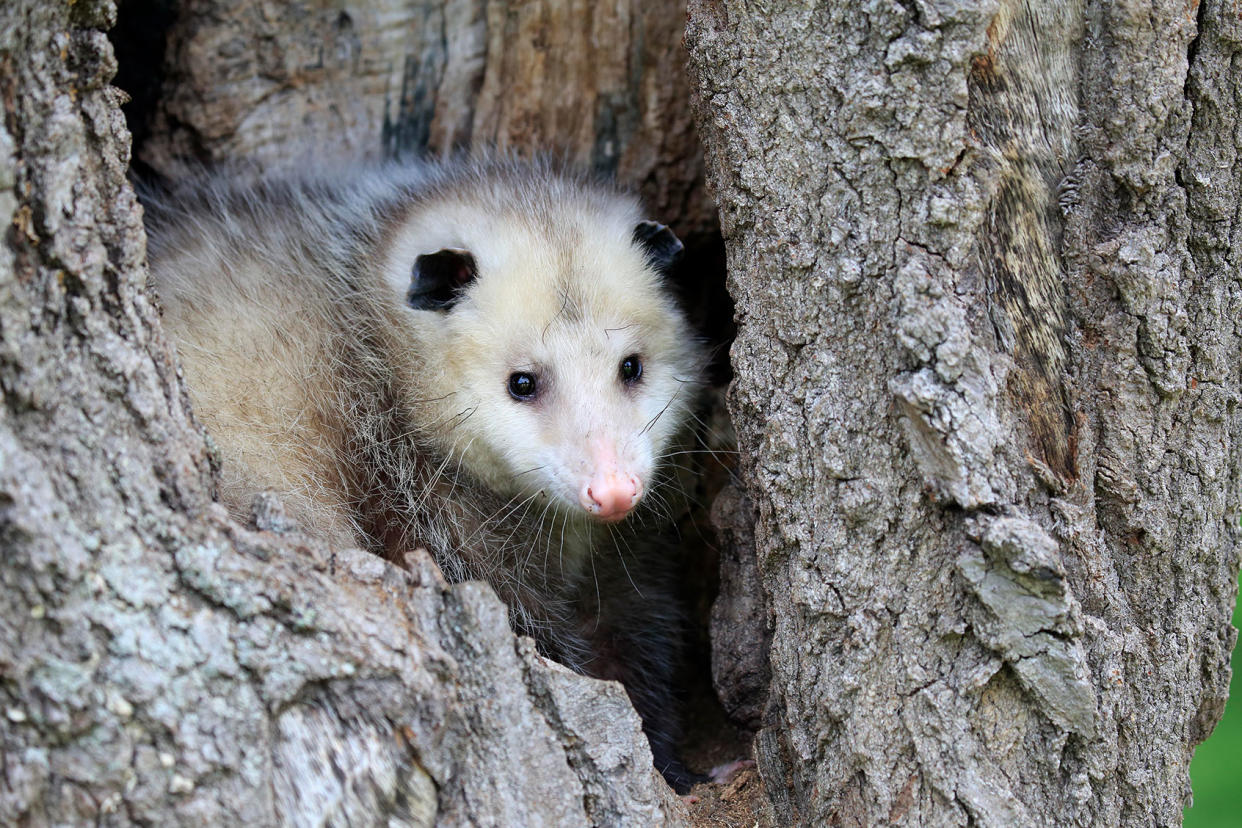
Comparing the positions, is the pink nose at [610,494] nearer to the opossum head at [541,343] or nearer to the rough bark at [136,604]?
the opossum head at [541,343]

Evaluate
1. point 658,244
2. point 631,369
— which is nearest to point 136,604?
point 631,369

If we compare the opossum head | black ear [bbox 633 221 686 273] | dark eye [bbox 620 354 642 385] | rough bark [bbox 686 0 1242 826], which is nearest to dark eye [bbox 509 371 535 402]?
the opossum head

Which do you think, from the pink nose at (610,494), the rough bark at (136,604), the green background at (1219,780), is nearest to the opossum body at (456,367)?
the pink nose at (610,494)

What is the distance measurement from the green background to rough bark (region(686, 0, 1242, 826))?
49.1 inches

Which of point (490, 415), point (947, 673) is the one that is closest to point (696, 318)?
point (490, 415)

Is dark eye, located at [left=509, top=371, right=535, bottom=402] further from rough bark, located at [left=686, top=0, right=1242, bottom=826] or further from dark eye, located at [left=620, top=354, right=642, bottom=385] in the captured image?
rough bark, located at [left=686, top=0, right=1242, bottom=826]

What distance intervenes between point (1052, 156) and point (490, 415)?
3.75 ft

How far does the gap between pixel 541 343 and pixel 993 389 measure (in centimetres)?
92

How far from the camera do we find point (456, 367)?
216cm

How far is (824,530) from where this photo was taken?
171cm

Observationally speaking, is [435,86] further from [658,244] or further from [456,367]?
[456,367]

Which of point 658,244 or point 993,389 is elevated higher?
point 993,389

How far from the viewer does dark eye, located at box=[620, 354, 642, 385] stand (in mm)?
2223

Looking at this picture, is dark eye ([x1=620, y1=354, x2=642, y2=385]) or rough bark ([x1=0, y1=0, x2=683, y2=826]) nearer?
rough bark ([x1=0, y1=0, x2=683, y2=826])
